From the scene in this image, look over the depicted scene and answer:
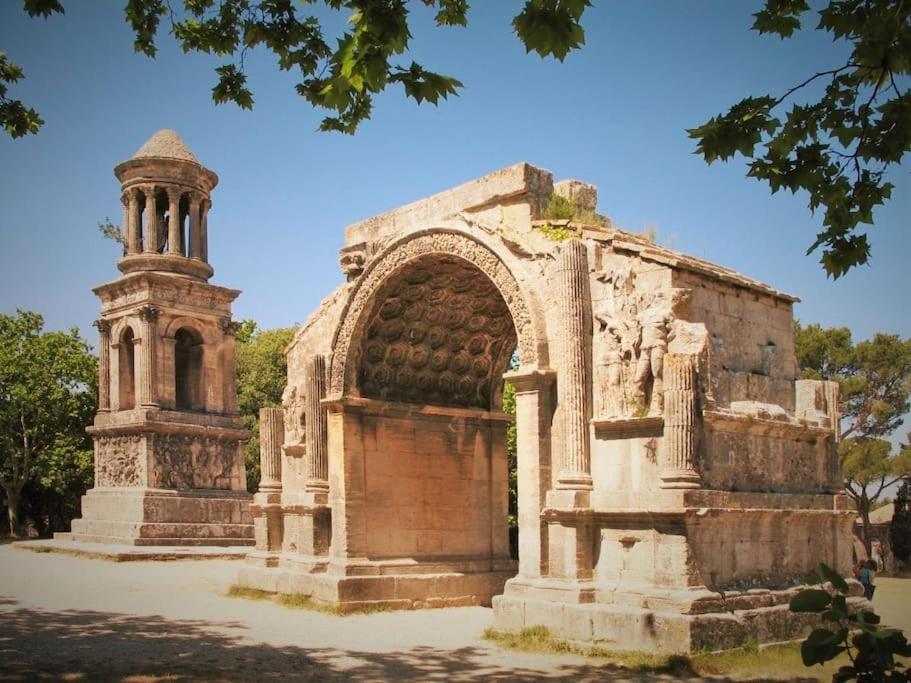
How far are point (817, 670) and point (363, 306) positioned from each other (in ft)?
26.7

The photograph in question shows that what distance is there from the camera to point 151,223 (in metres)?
26.1

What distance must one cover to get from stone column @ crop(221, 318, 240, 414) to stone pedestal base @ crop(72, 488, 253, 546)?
240 cm

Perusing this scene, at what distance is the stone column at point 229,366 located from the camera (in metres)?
26.7

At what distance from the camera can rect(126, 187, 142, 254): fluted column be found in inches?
1037

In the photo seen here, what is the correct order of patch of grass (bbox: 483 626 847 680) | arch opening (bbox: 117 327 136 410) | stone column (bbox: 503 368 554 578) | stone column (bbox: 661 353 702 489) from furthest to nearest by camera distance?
arch opening (bbox: 117 327 136 410), stone column (bbox: 503 368 554 578), stone column (bbox: 661 353 702 489), patch of grass (bbox: 483 626 847 680)

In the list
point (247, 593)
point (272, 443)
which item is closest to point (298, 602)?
point (247, 593)

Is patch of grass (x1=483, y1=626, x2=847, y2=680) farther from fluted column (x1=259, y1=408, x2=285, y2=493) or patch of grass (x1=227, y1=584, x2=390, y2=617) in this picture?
fluted column (x1=259, y1=408, x2=285, y2=493)

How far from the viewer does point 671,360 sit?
1063 cm

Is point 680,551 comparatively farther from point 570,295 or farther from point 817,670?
point 570,295

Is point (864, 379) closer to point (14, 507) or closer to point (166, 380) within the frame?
point (166, 380)

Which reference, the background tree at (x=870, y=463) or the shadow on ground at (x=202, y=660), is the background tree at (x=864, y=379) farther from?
the shadow on ground at (x=202, y=660)

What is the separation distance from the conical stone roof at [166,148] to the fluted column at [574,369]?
1765cm

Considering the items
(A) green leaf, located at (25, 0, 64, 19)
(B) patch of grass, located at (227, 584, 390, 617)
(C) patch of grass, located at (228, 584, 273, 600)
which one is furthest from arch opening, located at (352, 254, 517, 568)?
(A) green leaf, located at (25, 0, 64, 19)

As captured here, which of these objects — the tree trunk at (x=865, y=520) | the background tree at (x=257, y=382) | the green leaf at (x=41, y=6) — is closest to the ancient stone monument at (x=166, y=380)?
the background tree at (x=257, y=382)
